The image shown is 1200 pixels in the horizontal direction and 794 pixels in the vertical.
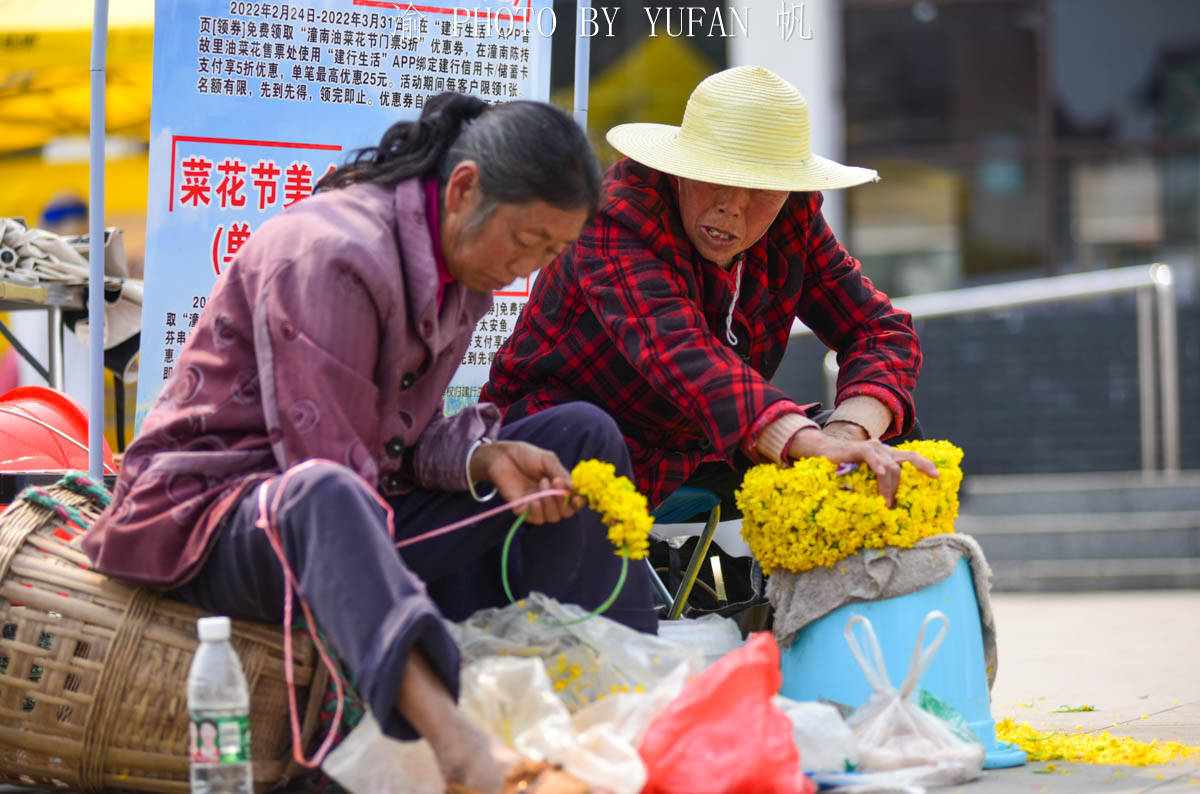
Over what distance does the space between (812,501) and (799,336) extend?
19.5ft

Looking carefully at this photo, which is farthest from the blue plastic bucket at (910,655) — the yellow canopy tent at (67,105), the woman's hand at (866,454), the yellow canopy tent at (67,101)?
the yellow canopy tent at (67,101)

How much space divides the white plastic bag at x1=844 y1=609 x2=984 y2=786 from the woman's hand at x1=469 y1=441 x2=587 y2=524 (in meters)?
0.62

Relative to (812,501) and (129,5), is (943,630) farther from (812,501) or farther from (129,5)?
(129,5)

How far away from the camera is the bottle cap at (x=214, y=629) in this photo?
217 cm

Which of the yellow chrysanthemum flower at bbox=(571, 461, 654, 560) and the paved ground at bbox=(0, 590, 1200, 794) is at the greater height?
the yellow chrysanthemum flower at bbox=(571, 461, 654, 560)

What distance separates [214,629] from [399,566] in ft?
1.11

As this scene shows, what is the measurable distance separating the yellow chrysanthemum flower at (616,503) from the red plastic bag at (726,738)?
27 centimetres

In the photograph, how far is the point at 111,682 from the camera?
233 cm

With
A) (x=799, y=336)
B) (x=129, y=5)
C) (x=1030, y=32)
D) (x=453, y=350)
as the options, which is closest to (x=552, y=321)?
(x=453, y=350)

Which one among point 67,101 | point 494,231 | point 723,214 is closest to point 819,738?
point 494,231

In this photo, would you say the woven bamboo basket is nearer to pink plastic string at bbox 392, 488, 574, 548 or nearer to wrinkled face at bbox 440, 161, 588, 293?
pink plastic string at bbox 392, 488, 574, 548

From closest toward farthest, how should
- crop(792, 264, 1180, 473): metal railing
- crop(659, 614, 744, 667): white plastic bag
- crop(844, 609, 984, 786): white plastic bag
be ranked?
crop(844, 609, 984, 786): white plastic bag < crop(659, 614, 744, 667): white plastic bag < crop(792, 264, 1180, 473): metal railing

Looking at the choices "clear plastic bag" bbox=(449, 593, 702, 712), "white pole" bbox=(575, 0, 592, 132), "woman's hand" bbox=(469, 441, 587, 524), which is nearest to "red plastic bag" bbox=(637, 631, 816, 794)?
"clear plastic bag" bbox=(449, 593, 702, 712)

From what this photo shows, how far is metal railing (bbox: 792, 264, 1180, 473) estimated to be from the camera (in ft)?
25.2
